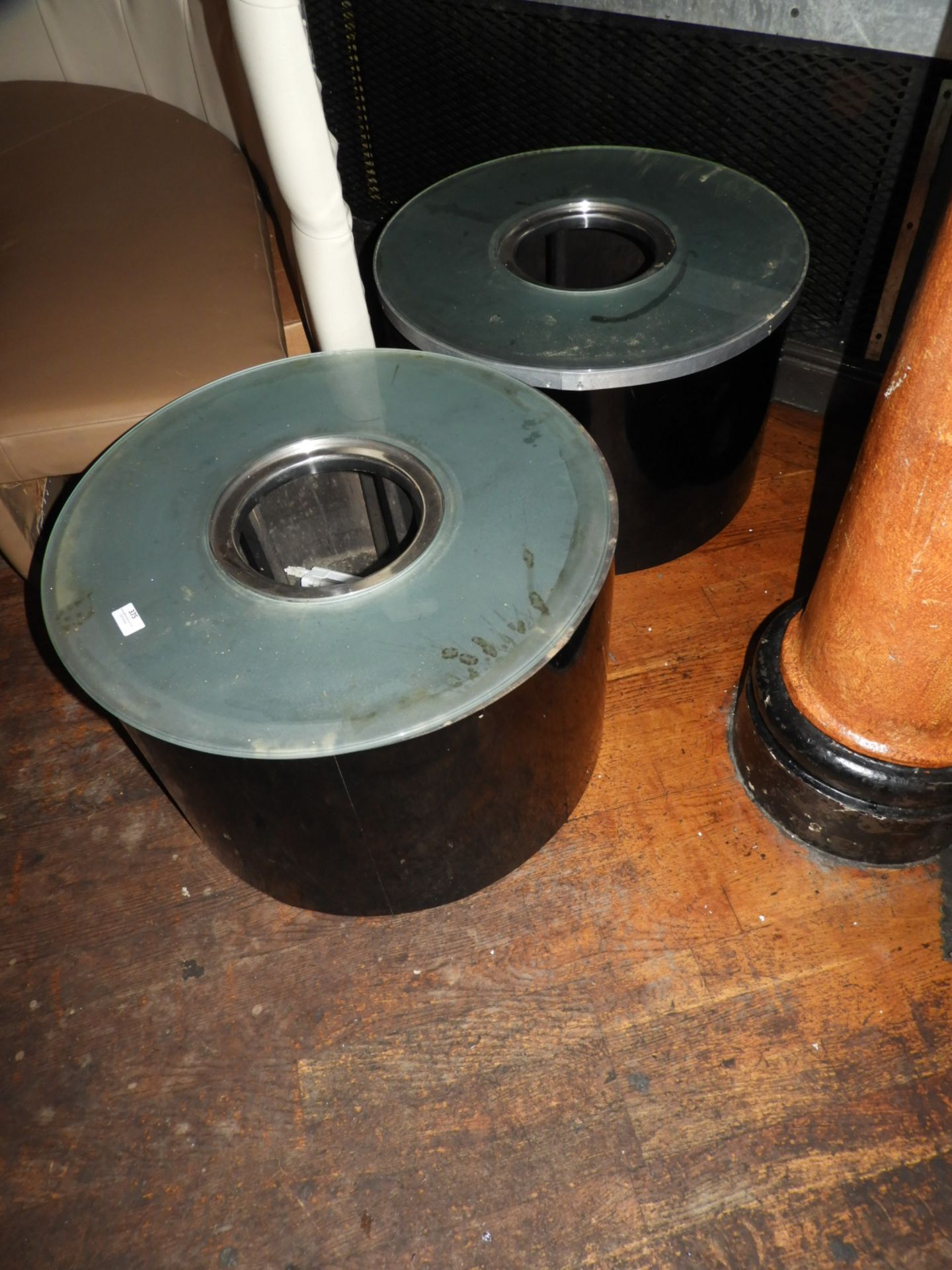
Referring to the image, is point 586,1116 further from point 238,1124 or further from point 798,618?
point 798,618

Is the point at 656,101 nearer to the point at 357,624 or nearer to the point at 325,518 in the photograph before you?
the point at 325,518

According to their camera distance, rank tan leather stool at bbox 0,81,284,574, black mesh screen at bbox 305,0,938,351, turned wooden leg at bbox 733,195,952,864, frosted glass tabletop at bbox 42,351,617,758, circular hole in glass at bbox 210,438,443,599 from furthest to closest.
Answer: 1. black mesh screen at bbox 305,0,938,351
2. tan leather stool at bbox 0,81,284,574
3. circular hole in glass at bbox 210,438,443,599
4. frosted glass tabletop at bbox 42,351,617,758
5. turned wooden leg at bbox 733,195,952,864

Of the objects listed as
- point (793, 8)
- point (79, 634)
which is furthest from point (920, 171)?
point (79, 634)

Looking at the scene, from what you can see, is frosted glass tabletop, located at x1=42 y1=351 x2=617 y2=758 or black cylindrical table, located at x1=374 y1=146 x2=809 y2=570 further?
black cylindrical table, located at x1=374 y1=146 x2=809 y2=570

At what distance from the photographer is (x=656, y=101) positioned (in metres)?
2.03

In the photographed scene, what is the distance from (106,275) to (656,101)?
119 cm

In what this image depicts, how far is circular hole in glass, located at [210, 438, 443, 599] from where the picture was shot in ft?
4.37

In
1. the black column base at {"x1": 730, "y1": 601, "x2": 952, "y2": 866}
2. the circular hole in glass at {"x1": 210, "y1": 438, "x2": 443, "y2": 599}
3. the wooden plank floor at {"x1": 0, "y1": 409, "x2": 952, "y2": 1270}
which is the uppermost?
the circular hole in glass at {"x1": 210, "y1": 438, "x2": 443, "y2": 599}

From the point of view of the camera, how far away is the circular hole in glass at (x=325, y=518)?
133cm

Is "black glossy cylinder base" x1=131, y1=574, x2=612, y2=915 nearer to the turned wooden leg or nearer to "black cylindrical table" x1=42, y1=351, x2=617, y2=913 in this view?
"black cylindrical table" x1=42, y1=351, x2=617, y2=913

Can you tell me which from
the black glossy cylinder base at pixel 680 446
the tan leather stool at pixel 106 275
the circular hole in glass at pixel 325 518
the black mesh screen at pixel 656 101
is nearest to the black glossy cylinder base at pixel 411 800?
the circular hole in glass at pixel 325 518

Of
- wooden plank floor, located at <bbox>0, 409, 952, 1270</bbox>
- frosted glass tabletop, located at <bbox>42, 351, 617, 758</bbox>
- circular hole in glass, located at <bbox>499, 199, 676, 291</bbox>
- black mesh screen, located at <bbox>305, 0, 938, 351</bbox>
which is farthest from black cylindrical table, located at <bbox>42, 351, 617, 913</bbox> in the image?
black mesh screen, located at <bbox>305, 0, 938, 351</bbox>

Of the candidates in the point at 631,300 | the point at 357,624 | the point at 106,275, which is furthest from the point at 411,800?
the point at 106,275

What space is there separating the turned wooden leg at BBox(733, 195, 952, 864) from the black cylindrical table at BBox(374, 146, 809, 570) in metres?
0.42
